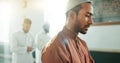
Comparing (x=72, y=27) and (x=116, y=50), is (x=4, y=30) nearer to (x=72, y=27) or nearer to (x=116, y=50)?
(x=116, y=50)

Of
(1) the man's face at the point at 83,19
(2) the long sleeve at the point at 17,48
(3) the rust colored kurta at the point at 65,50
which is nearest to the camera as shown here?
(3) the rust colored kurta at the point at 65,50

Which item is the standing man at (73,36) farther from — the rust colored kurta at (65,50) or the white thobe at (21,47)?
the white thobe at (21,47)

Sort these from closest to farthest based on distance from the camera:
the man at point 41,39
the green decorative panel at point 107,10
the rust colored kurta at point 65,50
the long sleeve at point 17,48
A: the rust colored kurta at point 65,50 < the green decorative panel at point 107,10 < the long sleeve at point 17,48 < the man at point 41,39

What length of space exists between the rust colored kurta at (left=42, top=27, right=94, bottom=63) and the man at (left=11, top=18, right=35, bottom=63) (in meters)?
2.11

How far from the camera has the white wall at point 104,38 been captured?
3098 millimetres

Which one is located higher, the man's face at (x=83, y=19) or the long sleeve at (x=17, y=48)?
the man's face at (x=83, y=19)

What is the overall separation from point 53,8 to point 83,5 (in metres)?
2.32

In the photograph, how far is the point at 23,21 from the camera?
3928 millimetres

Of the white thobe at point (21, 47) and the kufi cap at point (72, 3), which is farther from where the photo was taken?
the white thobe at point (21, 47)

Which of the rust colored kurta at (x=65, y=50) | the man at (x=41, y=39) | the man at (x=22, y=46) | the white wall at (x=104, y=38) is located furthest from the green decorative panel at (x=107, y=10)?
the rust colored kurta at (x=65, y=50)

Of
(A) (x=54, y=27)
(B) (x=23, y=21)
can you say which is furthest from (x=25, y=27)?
(A) (x=54, y=27)

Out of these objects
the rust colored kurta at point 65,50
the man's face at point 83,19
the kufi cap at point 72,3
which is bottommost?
the rust colored kurta at point 65,50

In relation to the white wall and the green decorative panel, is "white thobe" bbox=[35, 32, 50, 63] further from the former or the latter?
the green decorative panel

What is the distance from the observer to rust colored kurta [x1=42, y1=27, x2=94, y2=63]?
4.13 ft
